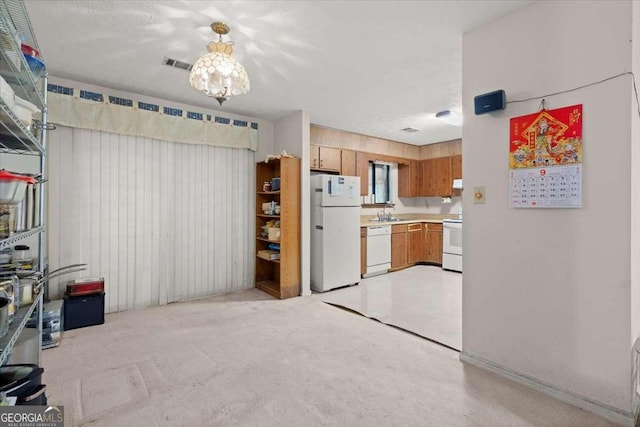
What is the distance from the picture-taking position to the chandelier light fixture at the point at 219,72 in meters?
2.09

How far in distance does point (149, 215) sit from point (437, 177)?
16.6 ft

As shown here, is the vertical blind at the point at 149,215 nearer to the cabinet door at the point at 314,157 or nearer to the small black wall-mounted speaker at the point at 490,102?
the cabinet door at the point at 314,157

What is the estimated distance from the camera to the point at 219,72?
2105 millimetres

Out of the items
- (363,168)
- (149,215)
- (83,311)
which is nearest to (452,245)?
(363,168)

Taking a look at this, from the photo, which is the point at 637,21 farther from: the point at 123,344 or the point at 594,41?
the point at 123,344

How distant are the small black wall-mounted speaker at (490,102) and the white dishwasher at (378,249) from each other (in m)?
3.15

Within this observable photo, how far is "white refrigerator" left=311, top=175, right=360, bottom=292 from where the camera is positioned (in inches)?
170

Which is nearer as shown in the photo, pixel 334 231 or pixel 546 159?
pixel 546 159

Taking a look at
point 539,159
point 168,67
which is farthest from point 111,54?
point 539,159

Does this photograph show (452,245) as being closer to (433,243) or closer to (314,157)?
(433,243)

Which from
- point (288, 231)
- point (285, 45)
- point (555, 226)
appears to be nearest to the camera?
point (555, 226)

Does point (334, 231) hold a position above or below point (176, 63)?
below

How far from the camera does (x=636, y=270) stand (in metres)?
1.79

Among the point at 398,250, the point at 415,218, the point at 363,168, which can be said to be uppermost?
the point at 363,168
